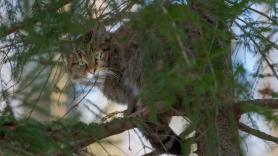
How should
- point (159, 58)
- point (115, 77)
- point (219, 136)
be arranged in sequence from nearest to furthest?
point (159, 58) → point (219, 136) → point (115, 77)

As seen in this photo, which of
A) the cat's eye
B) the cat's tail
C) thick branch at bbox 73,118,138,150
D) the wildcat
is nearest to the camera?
thick branch at bbox 73,118,138,150

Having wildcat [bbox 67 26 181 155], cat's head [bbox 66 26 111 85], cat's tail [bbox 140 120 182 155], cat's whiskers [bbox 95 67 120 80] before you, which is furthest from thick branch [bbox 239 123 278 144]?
cat's whiskers [bbox 95 67 120 80]

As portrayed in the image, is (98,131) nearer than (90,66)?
Yes

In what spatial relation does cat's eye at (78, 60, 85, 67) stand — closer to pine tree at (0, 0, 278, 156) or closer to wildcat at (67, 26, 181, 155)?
wildcat at (67, 26, 181, 155)

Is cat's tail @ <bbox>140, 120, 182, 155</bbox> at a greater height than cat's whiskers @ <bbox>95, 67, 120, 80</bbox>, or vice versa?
cat's whiskers @ <bbox>95, 67, 120, 80</bbox>

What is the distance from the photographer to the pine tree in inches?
59.8

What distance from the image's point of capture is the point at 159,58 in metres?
1.74

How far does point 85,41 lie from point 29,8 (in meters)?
0.32

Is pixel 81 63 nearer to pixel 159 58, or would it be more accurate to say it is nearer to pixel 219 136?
pixel 219 136

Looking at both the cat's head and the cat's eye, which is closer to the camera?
the cat's head

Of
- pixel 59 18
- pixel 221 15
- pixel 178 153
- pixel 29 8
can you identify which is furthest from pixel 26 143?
pixel 178 153

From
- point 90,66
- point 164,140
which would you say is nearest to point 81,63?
point 90,66

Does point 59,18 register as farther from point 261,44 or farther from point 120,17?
point 261,44

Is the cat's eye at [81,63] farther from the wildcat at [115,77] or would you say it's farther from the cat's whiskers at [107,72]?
the cat's whiskers at [107,72]
